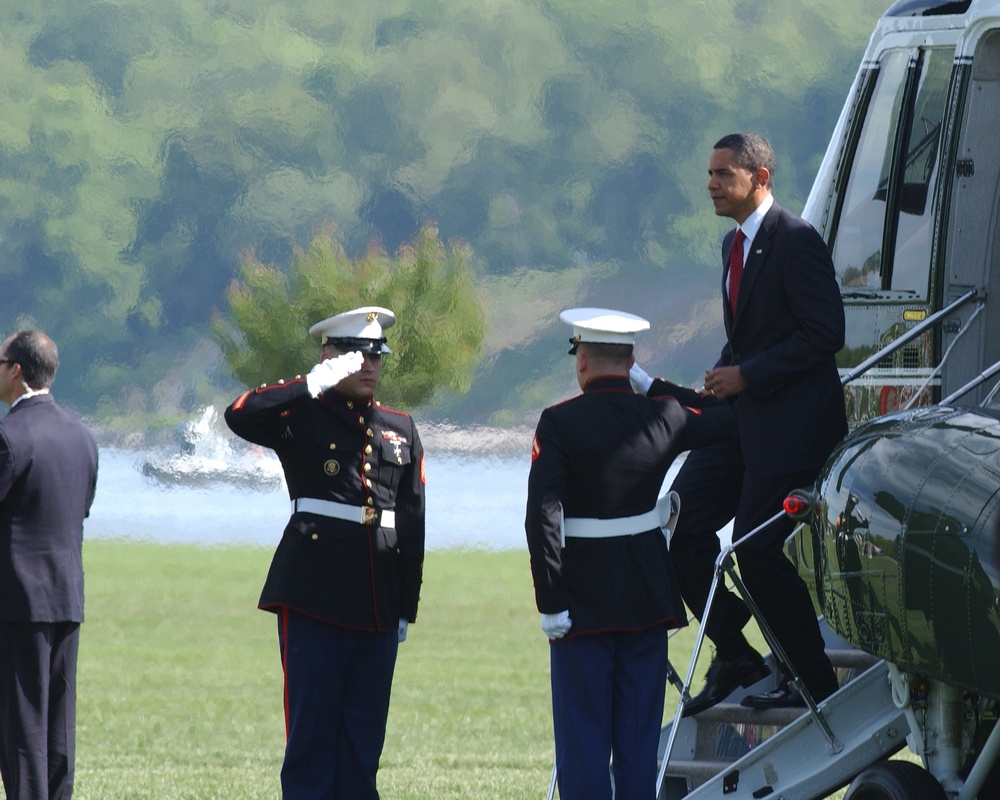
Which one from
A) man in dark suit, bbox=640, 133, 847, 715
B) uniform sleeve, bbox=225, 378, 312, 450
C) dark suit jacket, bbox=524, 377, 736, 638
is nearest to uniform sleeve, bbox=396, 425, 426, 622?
uniform sleeve, bbox=225, 378, 312, 450

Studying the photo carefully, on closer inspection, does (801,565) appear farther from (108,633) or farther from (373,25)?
(373,25)

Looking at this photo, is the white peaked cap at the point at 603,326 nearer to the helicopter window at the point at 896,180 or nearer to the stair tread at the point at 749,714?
the stair tread at the point at 749,714

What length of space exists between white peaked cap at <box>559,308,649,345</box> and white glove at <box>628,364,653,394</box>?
0.21m

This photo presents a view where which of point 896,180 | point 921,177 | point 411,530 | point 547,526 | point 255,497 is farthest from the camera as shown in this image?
point 255,497

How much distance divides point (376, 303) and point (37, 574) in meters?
39.1

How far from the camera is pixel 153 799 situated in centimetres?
744

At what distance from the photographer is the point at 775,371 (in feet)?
17.0

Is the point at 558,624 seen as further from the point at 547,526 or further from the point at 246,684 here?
the point at 246,684

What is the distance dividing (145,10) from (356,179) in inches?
288

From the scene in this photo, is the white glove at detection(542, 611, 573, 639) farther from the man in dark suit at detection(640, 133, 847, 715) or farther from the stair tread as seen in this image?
the stair tread

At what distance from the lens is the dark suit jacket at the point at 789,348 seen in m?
5.20

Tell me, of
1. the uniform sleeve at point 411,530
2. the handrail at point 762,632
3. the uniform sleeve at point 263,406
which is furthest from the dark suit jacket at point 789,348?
the uniform sleeve at point 263,406

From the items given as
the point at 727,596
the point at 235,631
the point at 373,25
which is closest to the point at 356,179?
the point at 373,25

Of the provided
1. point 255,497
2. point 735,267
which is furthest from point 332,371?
point 255,497
